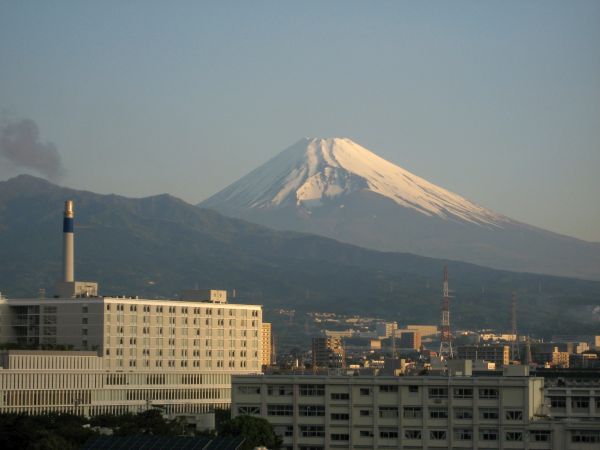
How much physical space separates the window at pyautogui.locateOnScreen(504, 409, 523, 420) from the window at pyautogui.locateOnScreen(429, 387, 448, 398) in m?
3.70

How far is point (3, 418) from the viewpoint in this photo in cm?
10288

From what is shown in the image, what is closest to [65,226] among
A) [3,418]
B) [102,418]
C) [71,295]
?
[71,295]

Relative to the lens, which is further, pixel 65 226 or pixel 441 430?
pixel 65 226

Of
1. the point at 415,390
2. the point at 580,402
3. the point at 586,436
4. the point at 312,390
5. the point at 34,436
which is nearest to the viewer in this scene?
the point at 34,436

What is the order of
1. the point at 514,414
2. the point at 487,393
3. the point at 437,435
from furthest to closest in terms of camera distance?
the point at 437,435
the point at 487,393
the point at 514,414

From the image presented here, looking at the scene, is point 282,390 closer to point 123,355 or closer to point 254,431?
point 254,431

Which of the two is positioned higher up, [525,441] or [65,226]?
[65,226]

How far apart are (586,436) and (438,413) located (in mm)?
9124

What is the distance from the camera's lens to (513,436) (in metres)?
93.4

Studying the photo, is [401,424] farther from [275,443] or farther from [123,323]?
[123,323]

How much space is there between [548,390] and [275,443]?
16527 millimetres

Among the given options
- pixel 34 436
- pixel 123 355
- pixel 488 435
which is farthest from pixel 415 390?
pixel 123 355

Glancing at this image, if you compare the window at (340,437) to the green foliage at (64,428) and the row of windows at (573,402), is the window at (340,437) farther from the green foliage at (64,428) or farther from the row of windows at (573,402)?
the green foliage at (64,428)

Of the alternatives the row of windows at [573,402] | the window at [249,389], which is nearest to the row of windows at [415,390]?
the window at [249,389]
